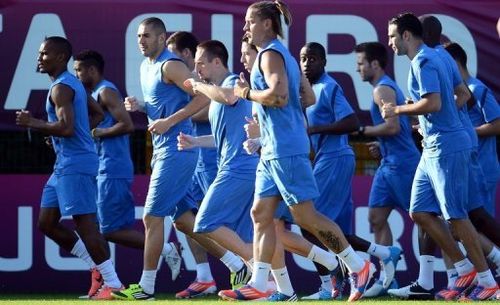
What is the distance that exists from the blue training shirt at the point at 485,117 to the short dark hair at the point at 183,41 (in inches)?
97.6

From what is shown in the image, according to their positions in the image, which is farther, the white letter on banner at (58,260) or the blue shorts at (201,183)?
the white letter on banner at (58,260)

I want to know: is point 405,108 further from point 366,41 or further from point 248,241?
point 366,41

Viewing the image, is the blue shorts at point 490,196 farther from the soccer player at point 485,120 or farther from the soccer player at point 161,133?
the soccer player at point 161,133

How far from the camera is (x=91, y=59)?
13.8m

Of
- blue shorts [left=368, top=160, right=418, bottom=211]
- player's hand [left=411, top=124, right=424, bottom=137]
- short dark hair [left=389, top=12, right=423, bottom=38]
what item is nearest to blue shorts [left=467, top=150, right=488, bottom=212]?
player's hand [left=411, top=124, right=424, bottom=137]

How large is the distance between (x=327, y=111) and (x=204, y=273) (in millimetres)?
1915

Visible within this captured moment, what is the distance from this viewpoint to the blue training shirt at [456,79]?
1171 cm

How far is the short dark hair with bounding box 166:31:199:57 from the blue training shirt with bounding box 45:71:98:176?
3.69ft

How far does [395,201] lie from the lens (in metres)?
13.5

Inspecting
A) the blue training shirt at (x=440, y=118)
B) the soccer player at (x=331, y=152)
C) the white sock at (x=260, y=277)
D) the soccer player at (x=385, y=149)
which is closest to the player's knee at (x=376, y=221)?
the soccer player at (x=385, y=149)

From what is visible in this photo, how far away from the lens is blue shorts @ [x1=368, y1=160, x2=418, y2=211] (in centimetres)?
1340

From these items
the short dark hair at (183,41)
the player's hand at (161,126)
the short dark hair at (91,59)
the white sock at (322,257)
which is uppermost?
the short dark hair at (183,41)

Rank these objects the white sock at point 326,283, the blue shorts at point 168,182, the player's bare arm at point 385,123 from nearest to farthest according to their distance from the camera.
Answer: the blue shorts at point 168,182, the white sock at point 326,283, the player's bare arm at point 385,123

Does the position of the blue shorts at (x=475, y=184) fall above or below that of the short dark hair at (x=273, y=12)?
below
